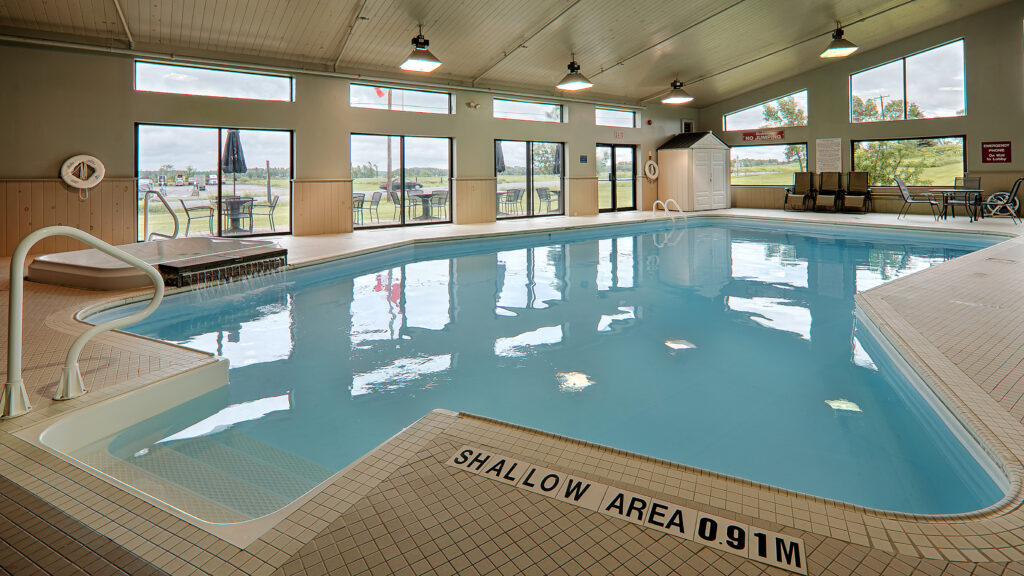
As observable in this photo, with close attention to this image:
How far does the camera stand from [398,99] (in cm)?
1055

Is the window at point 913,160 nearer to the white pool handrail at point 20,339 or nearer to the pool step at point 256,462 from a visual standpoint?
the pool step at point 256,462

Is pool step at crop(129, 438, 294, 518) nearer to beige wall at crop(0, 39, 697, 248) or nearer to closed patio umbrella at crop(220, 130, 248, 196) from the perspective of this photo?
beige wall at crop(0, 39, 697, 248)

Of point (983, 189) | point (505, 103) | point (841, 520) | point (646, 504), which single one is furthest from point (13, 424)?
point (983, 189)

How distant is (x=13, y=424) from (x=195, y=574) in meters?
1.57

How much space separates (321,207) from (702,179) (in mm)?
9230

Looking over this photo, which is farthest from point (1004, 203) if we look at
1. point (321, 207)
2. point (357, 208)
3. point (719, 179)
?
point (321, 207)

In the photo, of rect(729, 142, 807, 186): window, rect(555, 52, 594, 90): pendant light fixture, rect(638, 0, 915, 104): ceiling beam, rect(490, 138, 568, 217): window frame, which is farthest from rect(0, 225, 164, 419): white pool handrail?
rect(729, 142, 807, 186): window

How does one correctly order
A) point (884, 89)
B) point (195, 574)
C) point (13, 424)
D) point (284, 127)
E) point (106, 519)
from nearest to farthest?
1. point (195, 574)
2. point (106, 519)
3. point (13, 424)
4. point (284, 127)
5. point (884, 89)

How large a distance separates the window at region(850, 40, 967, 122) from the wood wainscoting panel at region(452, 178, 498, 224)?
26.0 ft

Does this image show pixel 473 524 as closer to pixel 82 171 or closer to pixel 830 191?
pixel 82 171

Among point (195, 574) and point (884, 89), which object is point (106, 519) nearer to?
point (195, 574)

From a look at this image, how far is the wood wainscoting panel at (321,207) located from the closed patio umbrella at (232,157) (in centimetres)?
84

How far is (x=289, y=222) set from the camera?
9844 mm

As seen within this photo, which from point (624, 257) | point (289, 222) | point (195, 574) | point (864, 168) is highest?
point (864, 168)
